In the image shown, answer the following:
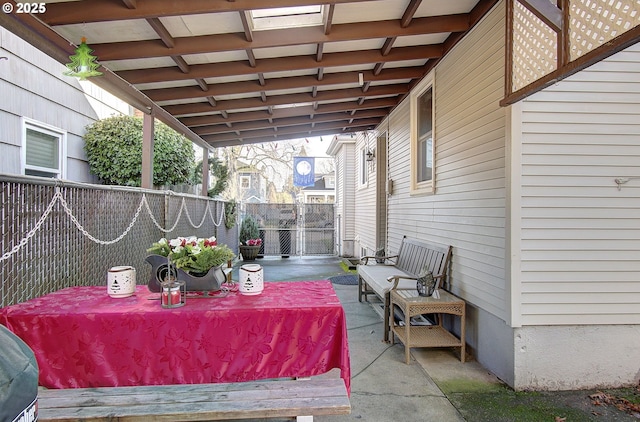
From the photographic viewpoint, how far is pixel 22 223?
2459 mm

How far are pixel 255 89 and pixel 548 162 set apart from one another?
3693mm

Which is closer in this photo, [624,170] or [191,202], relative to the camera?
[624,170]

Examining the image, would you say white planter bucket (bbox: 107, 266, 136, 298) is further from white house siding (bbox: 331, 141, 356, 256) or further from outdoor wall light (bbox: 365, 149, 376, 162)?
white house siding (bbox: 331, 141, 356, 256)

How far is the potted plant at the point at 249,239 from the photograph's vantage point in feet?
34.7

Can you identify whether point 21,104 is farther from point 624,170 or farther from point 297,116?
point 624,170

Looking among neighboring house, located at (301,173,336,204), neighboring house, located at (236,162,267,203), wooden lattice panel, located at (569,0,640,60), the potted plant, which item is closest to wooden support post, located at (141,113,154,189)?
wooden lattice panel, located at (569,0,640,60)

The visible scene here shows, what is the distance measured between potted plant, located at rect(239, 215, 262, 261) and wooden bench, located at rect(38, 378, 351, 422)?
870cm

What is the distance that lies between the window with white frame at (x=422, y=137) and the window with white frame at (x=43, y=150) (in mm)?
5243

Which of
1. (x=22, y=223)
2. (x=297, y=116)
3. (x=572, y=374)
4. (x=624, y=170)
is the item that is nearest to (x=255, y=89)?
(x=297, y=116)

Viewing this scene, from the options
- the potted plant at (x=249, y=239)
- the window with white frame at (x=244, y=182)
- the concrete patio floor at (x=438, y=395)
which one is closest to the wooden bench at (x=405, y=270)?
the concrete patio floor at (x=438, y=395)

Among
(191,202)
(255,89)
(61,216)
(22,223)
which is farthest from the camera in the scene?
(191,202)

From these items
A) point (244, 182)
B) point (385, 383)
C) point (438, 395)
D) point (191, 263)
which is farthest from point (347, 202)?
point (244, 182)

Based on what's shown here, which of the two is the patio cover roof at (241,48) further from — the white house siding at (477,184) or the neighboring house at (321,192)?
the neighboring house at (321,192)

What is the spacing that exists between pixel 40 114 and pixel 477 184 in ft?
18.4
